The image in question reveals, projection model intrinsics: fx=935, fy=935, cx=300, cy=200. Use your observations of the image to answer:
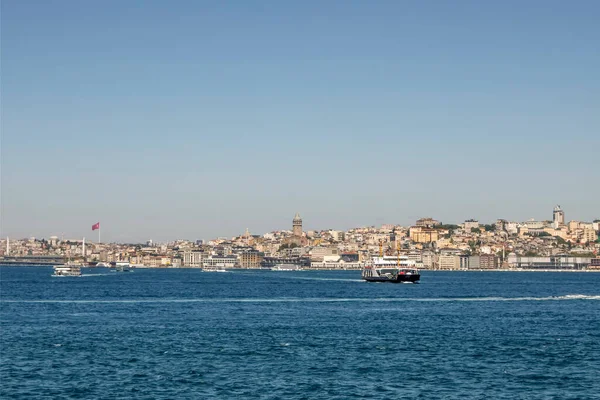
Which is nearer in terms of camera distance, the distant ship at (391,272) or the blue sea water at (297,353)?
the blue sea water at (297,353)

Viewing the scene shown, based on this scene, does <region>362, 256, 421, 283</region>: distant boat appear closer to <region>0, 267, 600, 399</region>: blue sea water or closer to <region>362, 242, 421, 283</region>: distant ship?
<region>362, 242, 421, 283</region>: distant ship

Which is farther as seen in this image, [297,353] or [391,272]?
[391,272]

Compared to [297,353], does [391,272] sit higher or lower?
higher

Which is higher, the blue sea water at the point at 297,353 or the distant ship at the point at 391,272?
the distant ship at the point at 391,272

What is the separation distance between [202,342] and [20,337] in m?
9.48

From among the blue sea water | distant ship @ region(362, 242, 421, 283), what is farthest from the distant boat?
the blue sea water

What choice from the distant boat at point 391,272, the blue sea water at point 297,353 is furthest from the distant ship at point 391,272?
the blue sea water at point 297,353

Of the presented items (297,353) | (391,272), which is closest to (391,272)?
(391,272)

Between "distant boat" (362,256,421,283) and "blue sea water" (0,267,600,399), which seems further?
"distant boat" (362,256,421,283)

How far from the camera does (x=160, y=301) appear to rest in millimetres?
79688

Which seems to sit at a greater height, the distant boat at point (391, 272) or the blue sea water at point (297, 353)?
the distant boat at point (391, 272)

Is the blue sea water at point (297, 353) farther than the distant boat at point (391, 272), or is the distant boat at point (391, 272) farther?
the distant boat at point (391, 272)

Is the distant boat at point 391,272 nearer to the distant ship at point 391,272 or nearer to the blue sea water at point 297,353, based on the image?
the distant ship at point 391,272

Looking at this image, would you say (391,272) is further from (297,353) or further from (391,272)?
(297,353)
